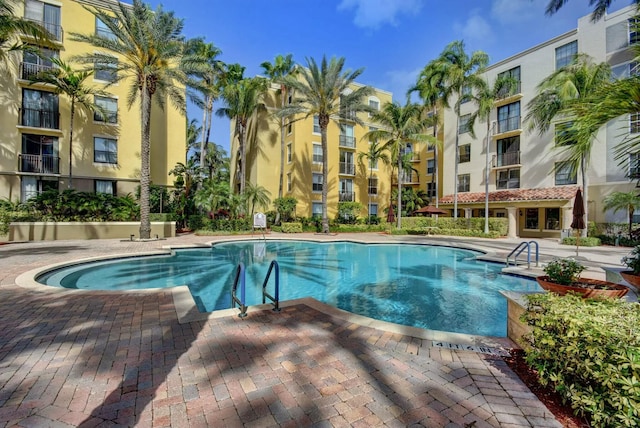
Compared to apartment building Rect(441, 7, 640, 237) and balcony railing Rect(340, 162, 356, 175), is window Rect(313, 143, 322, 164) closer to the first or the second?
balcony railing Rect(340, 162, 356, 175)

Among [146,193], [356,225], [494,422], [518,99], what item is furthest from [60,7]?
[518,99]

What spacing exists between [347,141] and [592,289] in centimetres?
2768

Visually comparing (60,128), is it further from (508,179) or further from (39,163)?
(508,179)

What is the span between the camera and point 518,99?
1003 inches

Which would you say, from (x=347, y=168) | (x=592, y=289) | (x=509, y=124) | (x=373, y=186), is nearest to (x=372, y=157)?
(x=347, y=168)

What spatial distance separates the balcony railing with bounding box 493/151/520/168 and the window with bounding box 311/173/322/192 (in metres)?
16.3

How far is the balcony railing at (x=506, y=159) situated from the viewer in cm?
2531

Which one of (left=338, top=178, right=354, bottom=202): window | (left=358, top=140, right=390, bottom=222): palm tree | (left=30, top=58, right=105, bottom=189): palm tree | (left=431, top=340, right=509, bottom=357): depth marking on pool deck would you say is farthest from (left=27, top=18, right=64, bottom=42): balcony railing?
(left=431, top=340, right=509, bottom=357): depth marking on pool deck

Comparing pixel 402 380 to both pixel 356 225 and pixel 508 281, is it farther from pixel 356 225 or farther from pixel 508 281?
pixel 356 225

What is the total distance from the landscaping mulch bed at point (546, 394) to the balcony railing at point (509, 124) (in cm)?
2784

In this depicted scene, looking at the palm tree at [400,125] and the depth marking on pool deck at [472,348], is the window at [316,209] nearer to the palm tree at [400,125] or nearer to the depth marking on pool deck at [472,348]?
the palm tree at [400,125]

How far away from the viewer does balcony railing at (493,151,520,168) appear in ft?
83.0

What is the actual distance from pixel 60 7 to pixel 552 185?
3920 cm

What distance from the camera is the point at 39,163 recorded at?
20.2 metres
